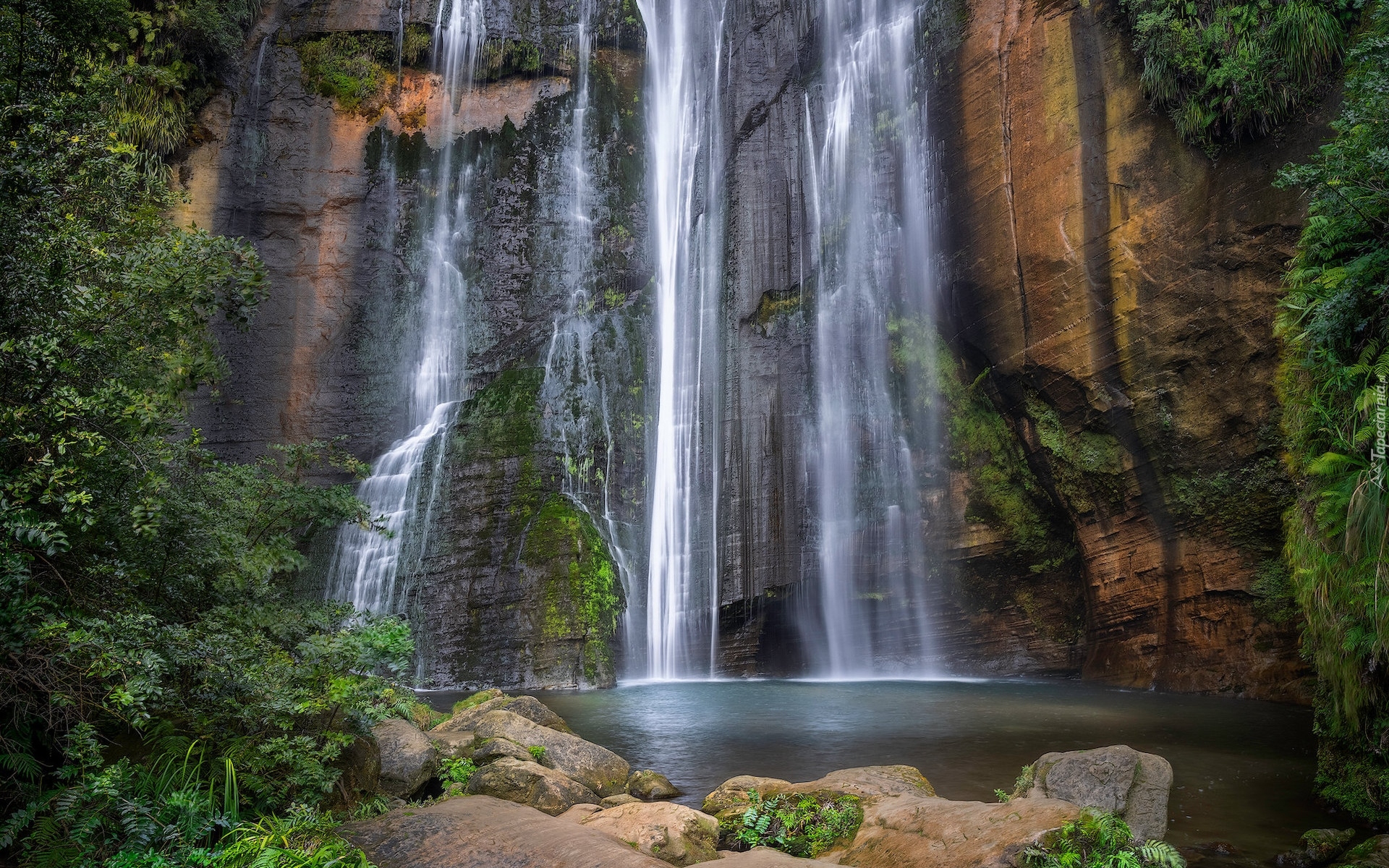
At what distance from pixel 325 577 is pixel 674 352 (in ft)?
31.1

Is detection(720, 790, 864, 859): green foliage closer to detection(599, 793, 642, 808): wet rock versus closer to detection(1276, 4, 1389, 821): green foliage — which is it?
detection(599, 793, 642, 808): wet rock

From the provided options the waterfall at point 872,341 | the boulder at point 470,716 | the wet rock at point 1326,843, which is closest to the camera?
the wet rock at point 1326,843

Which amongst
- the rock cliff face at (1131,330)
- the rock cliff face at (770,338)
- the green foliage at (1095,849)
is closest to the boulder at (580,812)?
the green foliage at (1095,849)

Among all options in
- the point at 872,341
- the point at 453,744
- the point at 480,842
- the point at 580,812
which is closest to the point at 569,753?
the point at 453,744

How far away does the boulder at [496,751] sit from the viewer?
734cm

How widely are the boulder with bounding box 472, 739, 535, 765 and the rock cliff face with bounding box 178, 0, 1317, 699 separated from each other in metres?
4.25

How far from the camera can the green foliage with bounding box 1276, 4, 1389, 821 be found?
20.2ft

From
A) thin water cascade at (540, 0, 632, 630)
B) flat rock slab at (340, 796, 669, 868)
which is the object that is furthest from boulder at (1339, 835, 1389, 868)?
thin water cascade at (540, 0, 632, 630)

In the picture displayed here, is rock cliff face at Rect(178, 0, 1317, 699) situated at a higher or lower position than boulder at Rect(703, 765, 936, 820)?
higher

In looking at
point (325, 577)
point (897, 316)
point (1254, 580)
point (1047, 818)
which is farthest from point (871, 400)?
point (1047, 818)

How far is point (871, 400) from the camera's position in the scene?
19.2 metres

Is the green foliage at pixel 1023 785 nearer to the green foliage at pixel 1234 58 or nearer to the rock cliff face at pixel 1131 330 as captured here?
the rock cliff face at pixel 1131 330

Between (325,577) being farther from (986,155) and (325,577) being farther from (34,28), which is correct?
(986,155)

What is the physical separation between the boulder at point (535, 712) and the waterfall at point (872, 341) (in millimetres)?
9347
